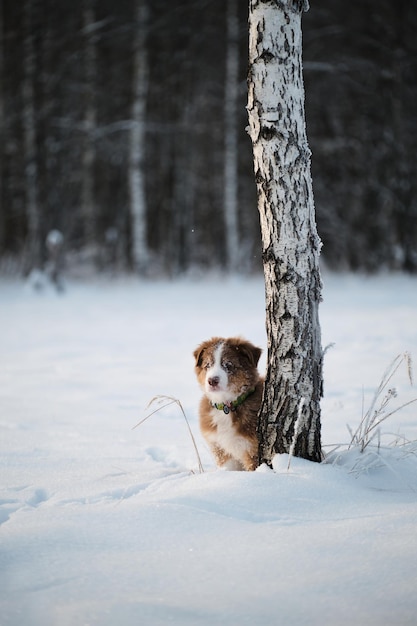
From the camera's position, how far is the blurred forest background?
16.6m

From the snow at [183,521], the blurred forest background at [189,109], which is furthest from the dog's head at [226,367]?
the blurred forest background at [189,109]

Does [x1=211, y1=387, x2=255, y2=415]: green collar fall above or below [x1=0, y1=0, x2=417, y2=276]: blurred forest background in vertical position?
below

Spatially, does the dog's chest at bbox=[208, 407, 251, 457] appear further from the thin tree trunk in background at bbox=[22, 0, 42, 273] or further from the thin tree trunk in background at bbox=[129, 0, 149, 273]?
the thin tree trunk in background at bbox=[22, 0, 42, 273]

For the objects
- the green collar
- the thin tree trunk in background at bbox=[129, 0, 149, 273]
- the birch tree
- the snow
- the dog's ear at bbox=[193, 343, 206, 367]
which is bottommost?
the snow

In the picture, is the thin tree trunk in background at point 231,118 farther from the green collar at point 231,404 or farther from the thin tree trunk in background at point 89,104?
the green collar at point 231,404

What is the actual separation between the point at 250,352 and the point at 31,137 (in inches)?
642

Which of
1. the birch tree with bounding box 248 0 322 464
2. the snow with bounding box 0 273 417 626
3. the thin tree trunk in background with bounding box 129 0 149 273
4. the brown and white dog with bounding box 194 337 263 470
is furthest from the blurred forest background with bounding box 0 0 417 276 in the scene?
the birch tree with bounding box 248 0 322 464

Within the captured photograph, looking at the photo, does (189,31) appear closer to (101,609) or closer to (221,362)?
(221,362)

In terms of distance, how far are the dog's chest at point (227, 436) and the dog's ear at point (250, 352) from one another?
1.56 feet

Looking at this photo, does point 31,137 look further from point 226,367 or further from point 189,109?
point 226,367

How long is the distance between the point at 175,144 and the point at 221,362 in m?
17.4

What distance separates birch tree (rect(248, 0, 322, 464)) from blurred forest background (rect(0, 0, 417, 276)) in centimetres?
1295

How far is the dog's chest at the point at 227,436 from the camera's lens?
3.92 m

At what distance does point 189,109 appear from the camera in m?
18.8
